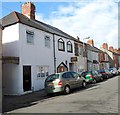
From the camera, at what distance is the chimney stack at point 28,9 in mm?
26984

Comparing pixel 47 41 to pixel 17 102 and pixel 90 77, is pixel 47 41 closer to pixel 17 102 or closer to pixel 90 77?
pixel 90 77

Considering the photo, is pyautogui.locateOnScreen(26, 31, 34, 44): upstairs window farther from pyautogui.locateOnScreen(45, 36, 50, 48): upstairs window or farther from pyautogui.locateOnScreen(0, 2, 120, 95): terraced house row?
pyautogui.locateOnScreen(45, 36, 50, 48): upstairs window

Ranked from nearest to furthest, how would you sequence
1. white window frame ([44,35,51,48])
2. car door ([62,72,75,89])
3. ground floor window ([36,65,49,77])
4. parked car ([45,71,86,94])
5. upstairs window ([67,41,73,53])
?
parked car ([45,71,86,94]) < car door ([62,72,75,89]) < ground floor window ([36,65,49,77]) < white window frame ([44,35,51,48]) < upstairs window ([67,41,73,53])

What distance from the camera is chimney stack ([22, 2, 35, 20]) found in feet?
88.5

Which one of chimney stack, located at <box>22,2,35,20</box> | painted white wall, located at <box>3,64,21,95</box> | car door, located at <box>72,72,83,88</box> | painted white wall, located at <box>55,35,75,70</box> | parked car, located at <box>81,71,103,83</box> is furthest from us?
chimney stack, located at <box>22,2,35,20</box>

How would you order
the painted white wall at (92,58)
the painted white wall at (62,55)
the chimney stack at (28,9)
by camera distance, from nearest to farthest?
the painted white wall at (62,55)
the chimney stack at (28,9)
the painted white wall at (92,58)

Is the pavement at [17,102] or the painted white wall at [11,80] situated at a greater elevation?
the painted white wall at [11,80]

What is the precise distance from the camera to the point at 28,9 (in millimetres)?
26953

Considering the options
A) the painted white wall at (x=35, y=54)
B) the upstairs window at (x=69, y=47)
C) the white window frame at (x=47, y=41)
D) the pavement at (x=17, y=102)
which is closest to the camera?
the pavement at (x=17, y=102)

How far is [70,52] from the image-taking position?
30.4m

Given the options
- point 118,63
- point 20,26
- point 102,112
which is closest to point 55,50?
point 20,26

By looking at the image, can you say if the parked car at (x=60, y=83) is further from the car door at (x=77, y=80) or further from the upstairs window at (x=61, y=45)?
the upstairs window at (x=61, y=45)

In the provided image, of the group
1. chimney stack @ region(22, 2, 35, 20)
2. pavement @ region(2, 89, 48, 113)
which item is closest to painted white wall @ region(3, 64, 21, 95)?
pavement @ region(2, 89, 48, 113)

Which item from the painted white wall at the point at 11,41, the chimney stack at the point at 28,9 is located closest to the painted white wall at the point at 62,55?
the chimney stack at the point at 28,9
